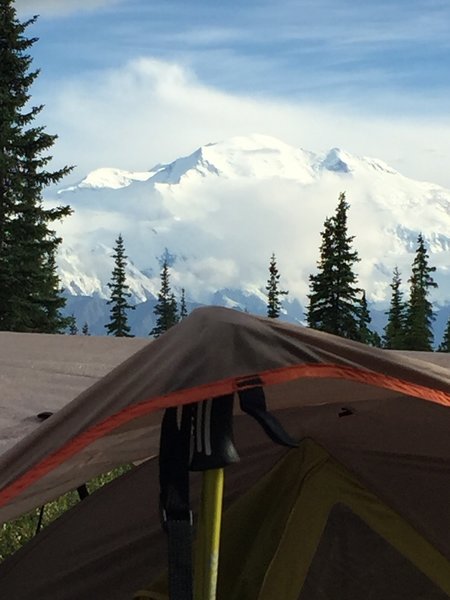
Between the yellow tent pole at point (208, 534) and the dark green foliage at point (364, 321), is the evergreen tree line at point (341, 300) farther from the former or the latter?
the yellow tent pole at point (208, 534)

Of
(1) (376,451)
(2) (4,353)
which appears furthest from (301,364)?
(2) (4,353)

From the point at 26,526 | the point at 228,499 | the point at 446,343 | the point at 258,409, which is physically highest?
the point at 258,409

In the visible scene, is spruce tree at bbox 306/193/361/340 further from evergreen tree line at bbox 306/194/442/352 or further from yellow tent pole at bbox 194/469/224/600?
yellow tent pole at bbox 194/469/224/600

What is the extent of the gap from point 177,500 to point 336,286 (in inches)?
1621

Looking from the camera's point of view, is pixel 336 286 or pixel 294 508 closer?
pixel 294 508

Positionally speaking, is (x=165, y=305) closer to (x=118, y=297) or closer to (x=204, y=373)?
(x=118, y=297)

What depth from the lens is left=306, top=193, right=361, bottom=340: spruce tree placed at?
42.4 metres

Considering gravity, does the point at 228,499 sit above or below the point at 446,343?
above

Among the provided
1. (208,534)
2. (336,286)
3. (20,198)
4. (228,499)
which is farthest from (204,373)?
(336,286)

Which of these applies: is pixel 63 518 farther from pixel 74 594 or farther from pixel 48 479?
pixel 48 479

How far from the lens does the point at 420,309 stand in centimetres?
4819

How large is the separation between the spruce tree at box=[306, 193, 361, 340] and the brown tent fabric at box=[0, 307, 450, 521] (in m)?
40.0

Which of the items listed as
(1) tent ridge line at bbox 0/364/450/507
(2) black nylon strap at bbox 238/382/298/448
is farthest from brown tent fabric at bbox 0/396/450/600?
(1) tent ridge line at bbox 0/364/450/507

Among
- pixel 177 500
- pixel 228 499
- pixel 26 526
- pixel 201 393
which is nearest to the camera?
pixel 201 393
